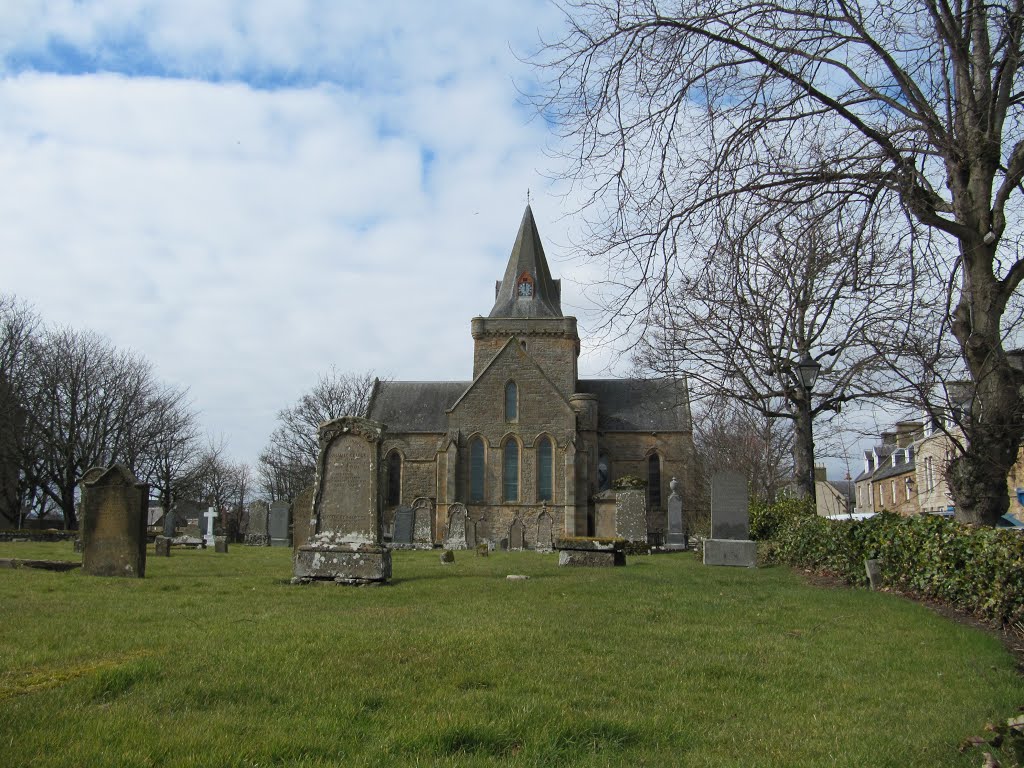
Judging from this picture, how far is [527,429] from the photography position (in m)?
40.7

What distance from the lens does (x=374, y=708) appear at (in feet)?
16.1

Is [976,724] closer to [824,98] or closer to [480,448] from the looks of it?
[824,98]

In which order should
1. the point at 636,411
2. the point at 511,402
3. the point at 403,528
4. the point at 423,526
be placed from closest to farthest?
the point at 403,528 < the point at 423,526 < the point at 511,402 < the point at 636,411

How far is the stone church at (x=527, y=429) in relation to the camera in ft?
131

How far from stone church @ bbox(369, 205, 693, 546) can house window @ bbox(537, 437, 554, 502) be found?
0.05m

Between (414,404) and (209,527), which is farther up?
(414,404)

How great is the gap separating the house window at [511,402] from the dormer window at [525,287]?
24.8 ft

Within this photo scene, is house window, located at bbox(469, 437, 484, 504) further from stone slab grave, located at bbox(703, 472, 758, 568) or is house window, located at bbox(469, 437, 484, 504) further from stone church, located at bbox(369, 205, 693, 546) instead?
stone slab grave, located at bbox(703, 472, 758, 568)

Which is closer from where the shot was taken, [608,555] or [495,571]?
[495,571]

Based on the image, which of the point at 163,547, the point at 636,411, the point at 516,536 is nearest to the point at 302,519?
the point at 163,547

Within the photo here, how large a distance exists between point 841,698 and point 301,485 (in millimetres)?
50749

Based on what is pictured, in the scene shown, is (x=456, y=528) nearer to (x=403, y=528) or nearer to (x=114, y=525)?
(x=403, y=528)

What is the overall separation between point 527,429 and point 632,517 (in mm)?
14747

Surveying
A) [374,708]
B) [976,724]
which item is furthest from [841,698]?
[374,708]
